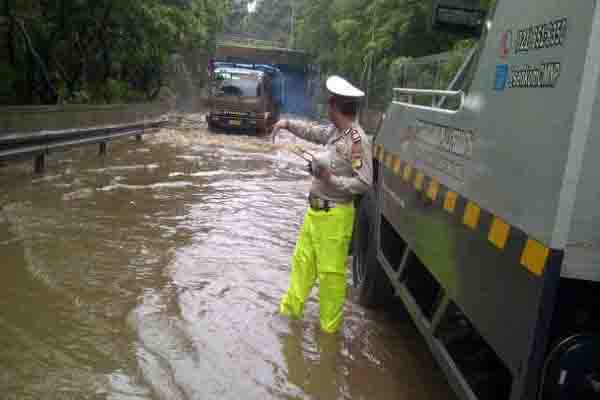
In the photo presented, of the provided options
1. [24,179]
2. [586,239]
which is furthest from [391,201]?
[24,179]

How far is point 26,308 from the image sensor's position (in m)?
4.86

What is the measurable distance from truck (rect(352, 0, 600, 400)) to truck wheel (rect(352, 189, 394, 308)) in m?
1.45

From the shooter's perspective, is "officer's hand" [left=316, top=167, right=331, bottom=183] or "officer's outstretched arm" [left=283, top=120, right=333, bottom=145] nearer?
"officer's hand" [left=316, top=167, right=331, bottom=183]

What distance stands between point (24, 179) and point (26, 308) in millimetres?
5875

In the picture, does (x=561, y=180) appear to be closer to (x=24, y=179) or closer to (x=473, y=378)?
(x=473, y=378)

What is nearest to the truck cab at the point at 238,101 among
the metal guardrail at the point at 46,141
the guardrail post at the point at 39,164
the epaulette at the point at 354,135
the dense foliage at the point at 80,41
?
the dense foliage at the point at 80,41

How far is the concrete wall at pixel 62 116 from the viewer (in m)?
10.5

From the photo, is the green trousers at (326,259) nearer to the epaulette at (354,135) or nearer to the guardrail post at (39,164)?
the epaulette at (354,135)

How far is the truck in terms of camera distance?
2.23 m

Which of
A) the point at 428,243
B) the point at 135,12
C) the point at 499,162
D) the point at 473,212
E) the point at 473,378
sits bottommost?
the point at 473,378

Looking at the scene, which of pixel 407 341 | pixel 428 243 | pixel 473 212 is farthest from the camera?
pixel 407 341

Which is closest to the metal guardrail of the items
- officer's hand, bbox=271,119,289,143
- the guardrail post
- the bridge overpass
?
the guardrail post

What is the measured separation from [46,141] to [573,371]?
10207 mm

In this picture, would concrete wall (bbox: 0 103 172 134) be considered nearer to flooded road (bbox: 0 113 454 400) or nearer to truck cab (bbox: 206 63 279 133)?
flooded road (bbox: 0 113 454 400)
